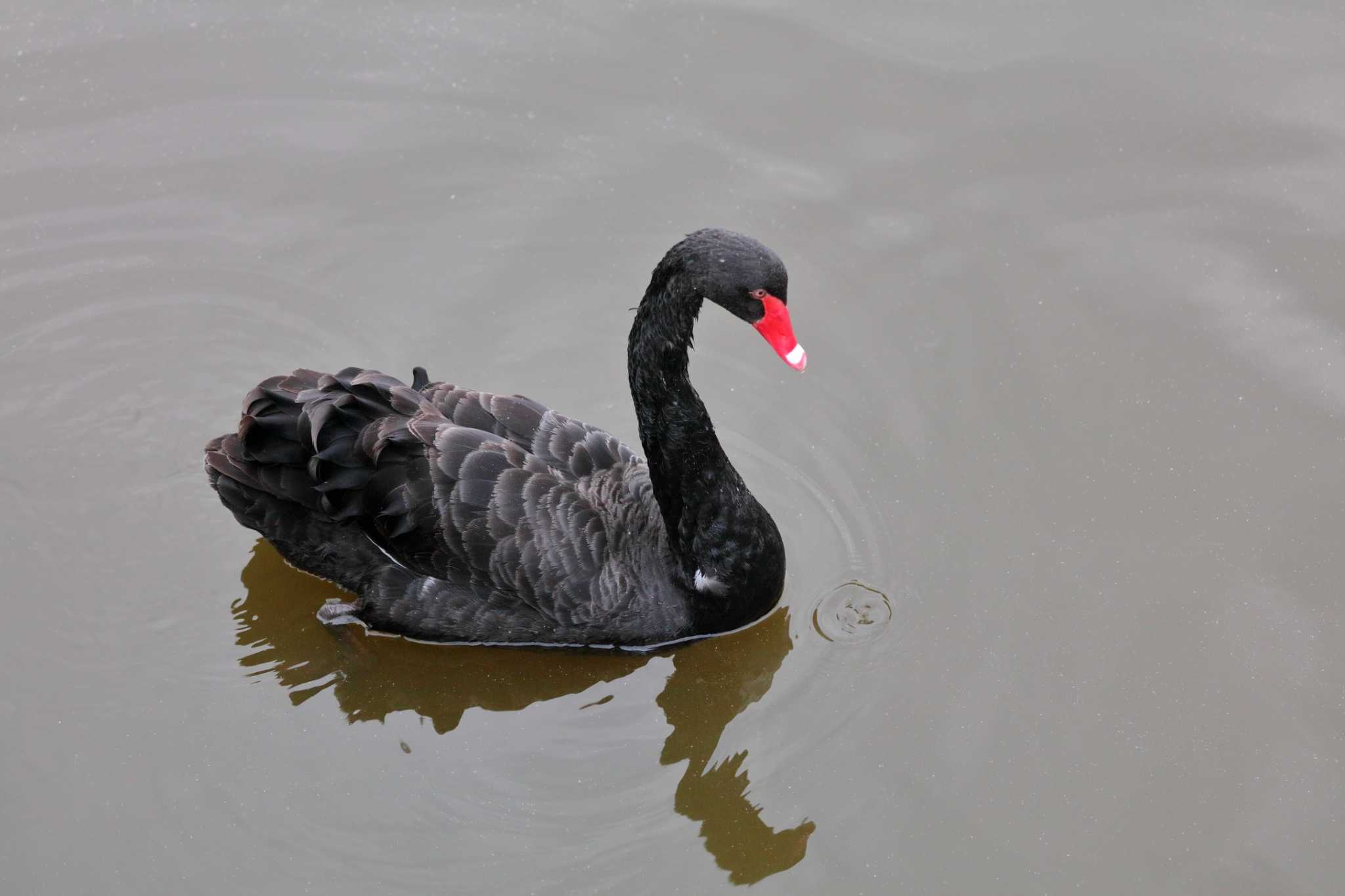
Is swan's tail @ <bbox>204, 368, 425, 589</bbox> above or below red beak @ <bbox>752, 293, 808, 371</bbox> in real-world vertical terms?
below

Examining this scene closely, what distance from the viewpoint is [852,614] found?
6.53 metres

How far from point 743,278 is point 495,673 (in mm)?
2076

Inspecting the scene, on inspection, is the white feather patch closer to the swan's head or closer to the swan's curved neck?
the swan's curved neck

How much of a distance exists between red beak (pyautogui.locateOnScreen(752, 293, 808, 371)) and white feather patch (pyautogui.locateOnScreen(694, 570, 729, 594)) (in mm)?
1077

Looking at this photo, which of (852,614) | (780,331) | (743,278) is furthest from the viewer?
(852,614)

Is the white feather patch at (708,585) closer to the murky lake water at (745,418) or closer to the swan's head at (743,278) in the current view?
the murky lake water at (745,418)

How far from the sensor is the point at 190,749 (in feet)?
20.0

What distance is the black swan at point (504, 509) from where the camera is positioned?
6.16 meters

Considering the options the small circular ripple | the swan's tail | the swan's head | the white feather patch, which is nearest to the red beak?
the swan's head

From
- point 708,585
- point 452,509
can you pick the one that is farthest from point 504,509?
point 708,585

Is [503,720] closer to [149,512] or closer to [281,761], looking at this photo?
[281,761]

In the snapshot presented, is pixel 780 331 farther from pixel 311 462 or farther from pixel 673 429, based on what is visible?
pixel 311 462

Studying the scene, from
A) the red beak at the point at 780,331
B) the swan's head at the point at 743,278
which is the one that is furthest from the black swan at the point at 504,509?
the red beak at the point at 780,331

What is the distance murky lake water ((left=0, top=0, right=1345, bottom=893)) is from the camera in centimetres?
584
